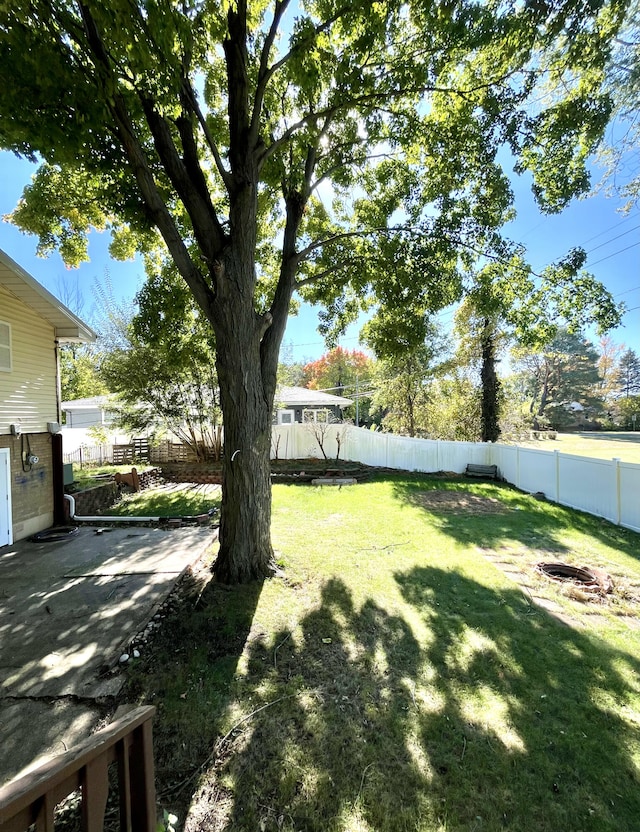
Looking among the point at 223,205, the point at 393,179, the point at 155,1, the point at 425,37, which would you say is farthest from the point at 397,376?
the point at 155,1

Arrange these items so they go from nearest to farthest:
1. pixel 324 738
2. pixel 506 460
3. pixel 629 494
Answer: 1. pixel 324 738
2. pixel 629 494
3. pixel 506 460

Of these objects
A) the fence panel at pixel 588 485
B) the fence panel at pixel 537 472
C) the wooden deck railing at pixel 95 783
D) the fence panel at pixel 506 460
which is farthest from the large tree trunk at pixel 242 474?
the fence panel at pixel 506 460

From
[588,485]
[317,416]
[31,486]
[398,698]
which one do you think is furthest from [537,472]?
[31,486]

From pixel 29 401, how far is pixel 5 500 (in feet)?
A: 6.08

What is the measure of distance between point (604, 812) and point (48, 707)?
352 cm

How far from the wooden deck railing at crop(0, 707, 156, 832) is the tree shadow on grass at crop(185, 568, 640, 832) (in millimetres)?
702

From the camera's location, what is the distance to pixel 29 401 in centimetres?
686

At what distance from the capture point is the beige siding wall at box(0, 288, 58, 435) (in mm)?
6383

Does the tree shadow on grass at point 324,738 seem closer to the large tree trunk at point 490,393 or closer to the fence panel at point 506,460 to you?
the fence panel at point 506,460

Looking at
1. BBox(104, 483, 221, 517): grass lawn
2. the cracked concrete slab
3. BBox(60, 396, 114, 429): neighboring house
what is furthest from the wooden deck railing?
BBox(60, 396, 114, 429): neighboring house

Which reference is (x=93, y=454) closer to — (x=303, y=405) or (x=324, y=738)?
(x=303, y=405)

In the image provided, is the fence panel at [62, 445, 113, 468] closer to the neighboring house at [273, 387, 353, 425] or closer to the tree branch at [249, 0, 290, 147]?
the neighboring house at [273, 387, 353, 425]

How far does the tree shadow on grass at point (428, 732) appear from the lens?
1.86 meters

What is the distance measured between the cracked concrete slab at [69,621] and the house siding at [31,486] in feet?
1.69
